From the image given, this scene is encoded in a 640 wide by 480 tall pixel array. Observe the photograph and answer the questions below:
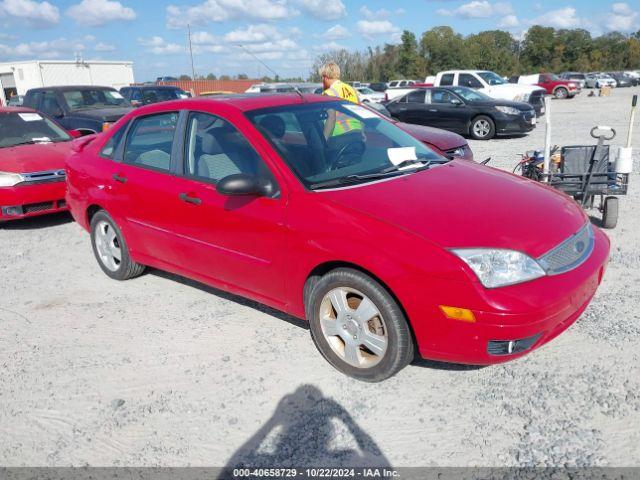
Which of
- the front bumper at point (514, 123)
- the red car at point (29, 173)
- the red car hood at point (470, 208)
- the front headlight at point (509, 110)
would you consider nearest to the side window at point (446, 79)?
the front headlight at point (509, 110)

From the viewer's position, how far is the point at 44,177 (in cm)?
689

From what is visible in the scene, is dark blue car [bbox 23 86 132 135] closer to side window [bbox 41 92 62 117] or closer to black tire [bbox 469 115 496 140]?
side window [bbox 41 92 62 117]

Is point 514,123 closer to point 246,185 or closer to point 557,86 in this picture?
point 246,185

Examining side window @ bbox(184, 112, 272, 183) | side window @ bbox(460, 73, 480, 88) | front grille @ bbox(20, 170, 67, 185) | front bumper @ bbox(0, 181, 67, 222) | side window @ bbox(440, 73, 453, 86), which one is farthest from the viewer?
side window @ bbox(440, 73, 453, 86)

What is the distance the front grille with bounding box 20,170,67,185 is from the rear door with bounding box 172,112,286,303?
12.3 ft

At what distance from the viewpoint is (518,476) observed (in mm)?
2443

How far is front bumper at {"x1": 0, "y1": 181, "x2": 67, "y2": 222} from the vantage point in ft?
21.8

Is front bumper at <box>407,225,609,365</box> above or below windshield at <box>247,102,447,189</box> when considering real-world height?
below

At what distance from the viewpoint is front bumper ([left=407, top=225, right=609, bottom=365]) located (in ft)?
8.76

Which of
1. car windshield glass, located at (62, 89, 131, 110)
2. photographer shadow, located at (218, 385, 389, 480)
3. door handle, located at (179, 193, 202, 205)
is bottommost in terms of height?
photographer shadow, located at (218, 385, 389, 480)

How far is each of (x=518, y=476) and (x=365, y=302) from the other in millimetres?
1146

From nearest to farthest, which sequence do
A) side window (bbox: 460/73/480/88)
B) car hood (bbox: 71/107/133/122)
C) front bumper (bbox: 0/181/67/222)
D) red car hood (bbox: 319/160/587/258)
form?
red car hood (bbox: 319/160/587/258)
front bumper (bbox: 0/181/67/222)
car hood (bbox: 71/107/133/122)
side window (bbox: 460/73/480/88)

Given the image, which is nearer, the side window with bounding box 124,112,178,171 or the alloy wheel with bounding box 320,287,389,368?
the alloy wheel with bounding box 320,287,389,368

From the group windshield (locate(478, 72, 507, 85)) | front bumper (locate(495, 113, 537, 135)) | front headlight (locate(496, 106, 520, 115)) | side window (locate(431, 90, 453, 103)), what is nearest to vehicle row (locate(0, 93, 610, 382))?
front bumper (locate(495, 113, 537, 135))
